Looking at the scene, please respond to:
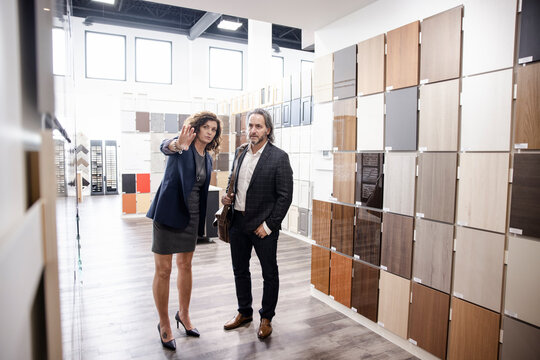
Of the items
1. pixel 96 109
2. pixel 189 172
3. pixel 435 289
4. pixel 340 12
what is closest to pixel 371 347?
pixel 435 289

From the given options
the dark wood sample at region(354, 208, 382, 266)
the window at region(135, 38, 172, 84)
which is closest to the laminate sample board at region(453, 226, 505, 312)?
the dark wood sample at region(354, 208, 382, 266)

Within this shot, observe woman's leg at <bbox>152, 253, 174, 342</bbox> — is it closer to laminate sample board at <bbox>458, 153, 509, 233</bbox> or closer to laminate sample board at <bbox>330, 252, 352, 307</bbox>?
laminate sample board at <bbox>330, 252, 352, 307</bbox>

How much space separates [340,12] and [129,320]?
129 inches

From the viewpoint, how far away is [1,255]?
23cm

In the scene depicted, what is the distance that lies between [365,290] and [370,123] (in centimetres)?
141

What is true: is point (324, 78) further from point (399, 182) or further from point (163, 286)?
point (163, 286)

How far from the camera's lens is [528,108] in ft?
6.21

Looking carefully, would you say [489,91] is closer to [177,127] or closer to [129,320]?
[129,320]

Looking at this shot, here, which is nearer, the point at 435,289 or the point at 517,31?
the point at 517,31

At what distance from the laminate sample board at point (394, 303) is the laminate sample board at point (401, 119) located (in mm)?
1018

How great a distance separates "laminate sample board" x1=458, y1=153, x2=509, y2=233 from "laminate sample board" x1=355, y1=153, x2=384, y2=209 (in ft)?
2.25

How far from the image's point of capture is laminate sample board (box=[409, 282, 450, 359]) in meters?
2.39

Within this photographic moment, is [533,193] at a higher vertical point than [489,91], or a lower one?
lower

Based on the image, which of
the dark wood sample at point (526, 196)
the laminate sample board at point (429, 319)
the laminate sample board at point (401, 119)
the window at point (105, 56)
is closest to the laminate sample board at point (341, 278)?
the laminate sample board at point (429, 319)
